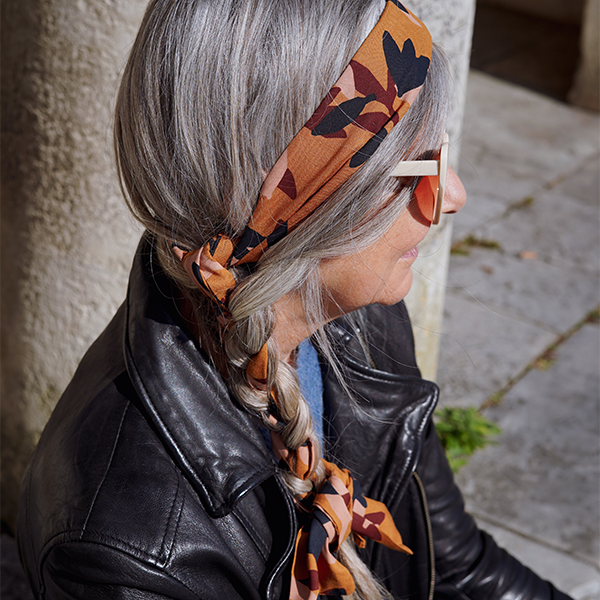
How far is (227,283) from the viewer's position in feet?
3.90

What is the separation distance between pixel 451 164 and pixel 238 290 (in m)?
1.16

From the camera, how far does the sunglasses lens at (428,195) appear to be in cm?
124

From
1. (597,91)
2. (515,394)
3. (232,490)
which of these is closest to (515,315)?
(515,394)

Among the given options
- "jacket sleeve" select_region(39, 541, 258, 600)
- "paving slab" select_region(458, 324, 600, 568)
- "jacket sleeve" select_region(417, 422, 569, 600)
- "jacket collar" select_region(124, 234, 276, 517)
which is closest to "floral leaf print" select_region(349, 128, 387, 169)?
"jacket collar" select_region(124, 234, 276, 517)

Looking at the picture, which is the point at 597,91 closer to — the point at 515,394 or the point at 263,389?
the point at 515,394

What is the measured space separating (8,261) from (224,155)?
128 cm

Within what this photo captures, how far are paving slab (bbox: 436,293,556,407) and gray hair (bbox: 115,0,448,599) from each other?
2310 mm

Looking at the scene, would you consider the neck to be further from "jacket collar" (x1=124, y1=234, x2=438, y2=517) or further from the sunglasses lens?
the sunglasses lens

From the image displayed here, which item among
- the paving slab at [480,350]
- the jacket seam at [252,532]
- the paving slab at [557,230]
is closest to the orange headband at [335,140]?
the jacket seam at [252,532]

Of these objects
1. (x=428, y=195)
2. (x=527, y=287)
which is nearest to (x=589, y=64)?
(x=527, y=287)

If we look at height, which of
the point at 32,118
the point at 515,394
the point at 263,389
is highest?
the point at 32,118

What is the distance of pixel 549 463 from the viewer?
3.09m

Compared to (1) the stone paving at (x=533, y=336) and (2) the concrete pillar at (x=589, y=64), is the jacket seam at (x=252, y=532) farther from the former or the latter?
(2) the concrete pillar at (x=589, y=64)

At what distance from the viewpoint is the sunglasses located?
1.19m
